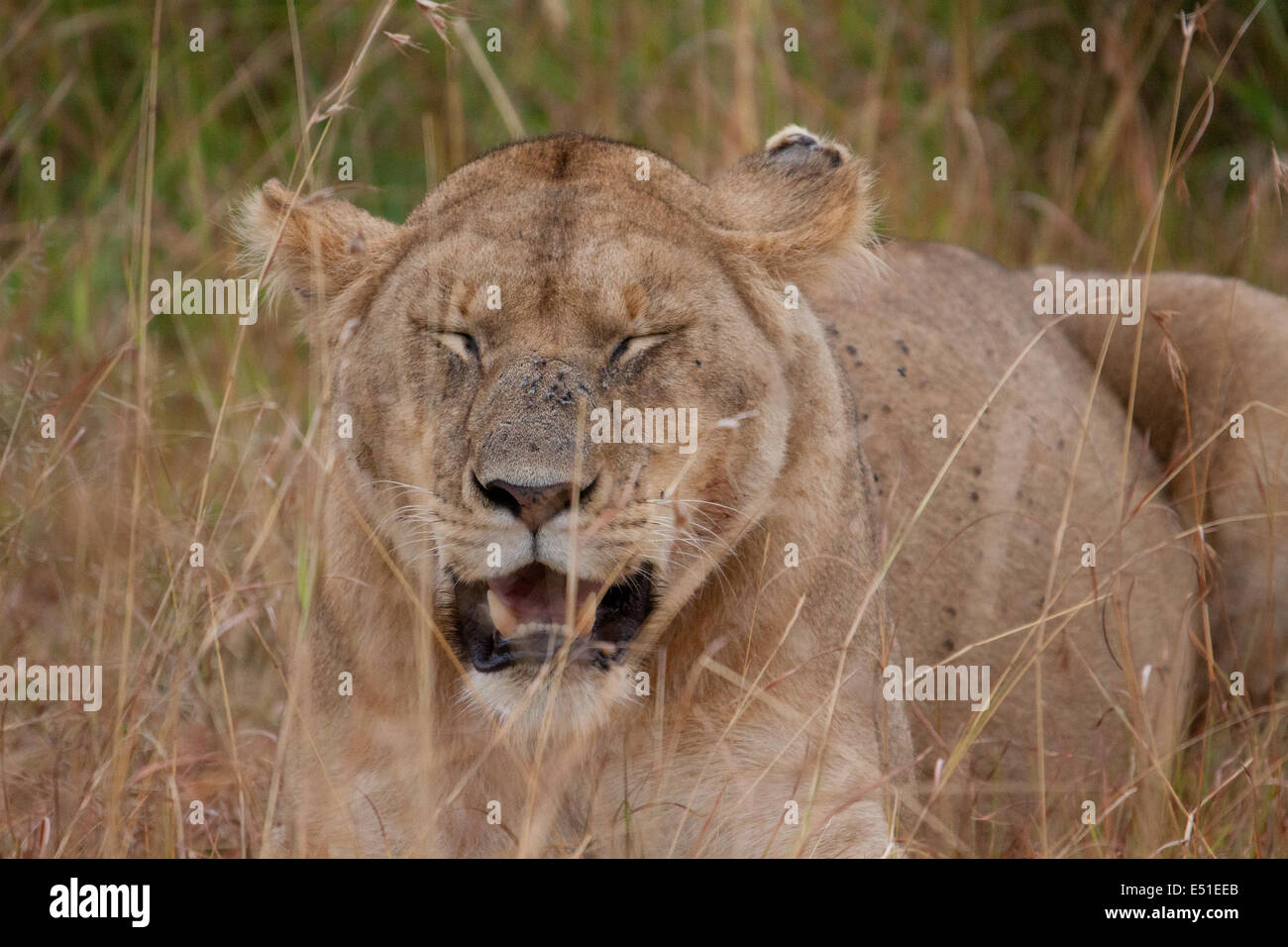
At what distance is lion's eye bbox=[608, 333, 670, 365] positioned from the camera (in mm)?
3305

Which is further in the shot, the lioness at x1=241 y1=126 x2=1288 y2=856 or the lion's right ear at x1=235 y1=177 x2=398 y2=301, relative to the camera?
the lion's right ear at x1=235 y1=177 x2=398 y2=301

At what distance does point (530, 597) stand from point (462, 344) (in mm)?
493


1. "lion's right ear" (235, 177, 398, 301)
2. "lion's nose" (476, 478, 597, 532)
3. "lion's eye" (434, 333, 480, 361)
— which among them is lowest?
"lion's nose" (476, 478, 597, 532)

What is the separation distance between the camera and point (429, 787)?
3.31m

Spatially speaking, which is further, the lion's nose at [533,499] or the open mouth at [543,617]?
the open mouth at [543,617]

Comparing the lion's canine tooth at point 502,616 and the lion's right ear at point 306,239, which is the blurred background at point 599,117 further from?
the lion's canine tooth at point 502,616

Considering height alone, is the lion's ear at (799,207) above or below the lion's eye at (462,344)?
above

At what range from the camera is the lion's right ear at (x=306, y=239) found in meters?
3.67

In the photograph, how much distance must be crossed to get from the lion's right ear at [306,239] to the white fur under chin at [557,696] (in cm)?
90

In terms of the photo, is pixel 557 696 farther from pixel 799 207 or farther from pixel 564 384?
pixel 799 207

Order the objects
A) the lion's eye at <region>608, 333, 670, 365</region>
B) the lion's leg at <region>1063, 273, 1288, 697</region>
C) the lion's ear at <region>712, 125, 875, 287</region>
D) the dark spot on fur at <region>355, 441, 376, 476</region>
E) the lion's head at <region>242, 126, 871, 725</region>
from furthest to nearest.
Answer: the lion's leg at <region>1063, 273, 1288, 697</region>, the lion's ear at <region>712, 125, 875, 287</region>, the dark spot on fur at <region>355, 441, 376, 476</region>, the lion's eye at <region>608, 333, 670, 365</region>, the lion's head at <region>242, 126, 871, 725</region>

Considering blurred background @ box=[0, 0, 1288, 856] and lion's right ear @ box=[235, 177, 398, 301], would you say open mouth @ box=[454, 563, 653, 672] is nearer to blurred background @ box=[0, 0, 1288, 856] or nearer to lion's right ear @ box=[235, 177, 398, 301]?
lion's right ear @ box=[235, 177, 398, 301]

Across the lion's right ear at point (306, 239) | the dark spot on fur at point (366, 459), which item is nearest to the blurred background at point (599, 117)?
the lion's right ear at point (306, 239)

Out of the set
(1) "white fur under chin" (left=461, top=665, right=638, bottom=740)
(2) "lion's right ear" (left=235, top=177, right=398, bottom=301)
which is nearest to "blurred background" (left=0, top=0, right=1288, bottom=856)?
(2) "lion's right ear" (left=235, top=177, right=398, bottom=301)
